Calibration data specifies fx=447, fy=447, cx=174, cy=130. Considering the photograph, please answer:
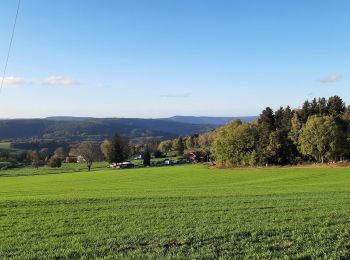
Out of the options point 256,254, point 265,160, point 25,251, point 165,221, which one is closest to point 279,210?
point 165,221

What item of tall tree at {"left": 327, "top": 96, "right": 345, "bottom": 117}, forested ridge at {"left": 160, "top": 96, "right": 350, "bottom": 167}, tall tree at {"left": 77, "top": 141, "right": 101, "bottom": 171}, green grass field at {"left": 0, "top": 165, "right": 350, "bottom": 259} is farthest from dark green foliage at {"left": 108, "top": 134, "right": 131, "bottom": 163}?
green grass field at {"left": 0, "top": 165, "right": 350, "bottom": 259}

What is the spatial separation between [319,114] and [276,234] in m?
98.8

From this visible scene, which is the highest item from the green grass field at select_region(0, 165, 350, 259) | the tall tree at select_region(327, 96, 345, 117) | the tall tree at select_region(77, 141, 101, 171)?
the tall tree at select_region(327, 96, 345, 117)

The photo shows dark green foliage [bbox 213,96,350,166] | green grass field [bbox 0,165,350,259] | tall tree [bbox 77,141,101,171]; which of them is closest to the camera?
green grass field [bbox 0,165,350,259]

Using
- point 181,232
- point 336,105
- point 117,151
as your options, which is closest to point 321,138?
point 336,105

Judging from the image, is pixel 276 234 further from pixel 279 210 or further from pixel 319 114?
pixel 319 114

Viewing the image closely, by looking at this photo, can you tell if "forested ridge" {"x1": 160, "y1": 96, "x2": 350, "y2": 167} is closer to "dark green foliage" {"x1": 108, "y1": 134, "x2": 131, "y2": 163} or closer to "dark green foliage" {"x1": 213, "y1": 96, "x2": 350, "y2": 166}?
"dark green foliage" {"x1": 213, "y1": 96, "x2": 350, "y2": 166}

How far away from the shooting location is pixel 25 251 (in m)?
12.1

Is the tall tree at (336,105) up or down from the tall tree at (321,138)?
up

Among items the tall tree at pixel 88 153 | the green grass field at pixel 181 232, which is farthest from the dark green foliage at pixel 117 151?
the green grass field at pixel 181 232

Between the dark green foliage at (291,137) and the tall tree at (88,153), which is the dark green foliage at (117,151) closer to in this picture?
the tall tree at (88,153)

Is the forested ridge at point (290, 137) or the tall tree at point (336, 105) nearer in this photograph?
the forested ridge at point (290, 137)

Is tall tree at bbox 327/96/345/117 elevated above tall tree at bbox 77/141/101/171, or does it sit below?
above

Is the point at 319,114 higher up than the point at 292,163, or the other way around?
the point at 319,114
